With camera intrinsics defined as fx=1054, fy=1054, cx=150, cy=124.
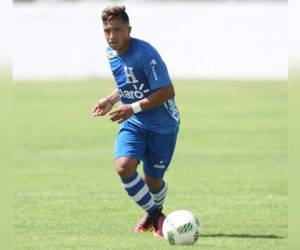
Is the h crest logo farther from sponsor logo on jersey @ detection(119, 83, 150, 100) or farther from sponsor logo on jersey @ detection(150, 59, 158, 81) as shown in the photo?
sponsor logo on jersey @ detection(150, 59, 158, 81)

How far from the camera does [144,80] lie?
11.0 m

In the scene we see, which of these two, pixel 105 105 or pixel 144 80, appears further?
pixel 105 105

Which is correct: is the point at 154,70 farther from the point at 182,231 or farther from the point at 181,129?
the point at 181,129

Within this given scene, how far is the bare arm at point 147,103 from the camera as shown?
34.4 ft

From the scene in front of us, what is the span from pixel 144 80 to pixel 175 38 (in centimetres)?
2663

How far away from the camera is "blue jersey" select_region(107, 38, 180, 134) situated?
10820 mm

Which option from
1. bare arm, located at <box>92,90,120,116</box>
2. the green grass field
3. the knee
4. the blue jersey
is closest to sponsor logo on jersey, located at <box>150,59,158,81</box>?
the blue jersey

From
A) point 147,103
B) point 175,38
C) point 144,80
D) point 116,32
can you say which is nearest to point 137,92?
point 144,80

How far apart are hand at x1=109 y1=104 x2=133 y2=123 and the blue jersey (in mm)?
400

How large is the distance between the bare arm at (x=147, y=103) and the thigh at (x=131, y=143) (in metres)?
0.49

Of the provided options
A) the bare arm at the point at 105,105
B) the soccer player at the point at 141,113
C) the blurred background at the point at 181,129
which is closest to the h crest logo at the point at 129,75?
the soccer player at the point at 141,113

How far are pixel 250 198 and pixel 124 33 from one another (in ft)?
12.3

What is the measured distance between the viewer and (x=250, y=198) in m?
13.6

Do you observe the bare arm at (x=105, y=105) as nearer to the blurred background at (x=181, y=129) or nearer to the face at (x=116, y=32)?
the face at (x=116, y=32)
